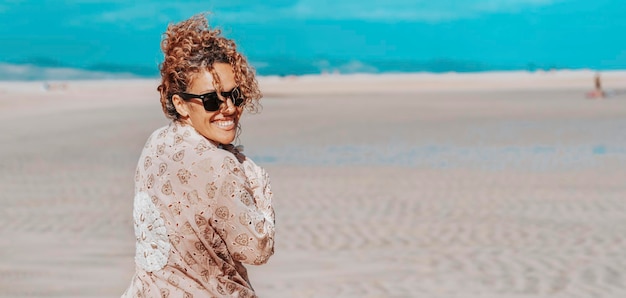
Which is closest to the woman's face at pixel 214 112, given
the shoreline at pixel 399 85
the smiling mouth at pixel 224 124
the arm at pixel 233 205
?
the smiling mouth at pixel 224 124

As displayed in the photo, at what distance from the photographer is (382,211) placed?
10.5 meters

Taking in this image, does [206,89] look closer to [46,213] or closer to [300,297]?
[300,297]

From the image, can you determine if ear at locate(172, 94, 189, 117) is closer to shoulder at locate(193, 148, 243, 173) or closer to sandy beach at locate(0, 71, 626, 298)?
shoulder at locate(193, 148, 243, 173)

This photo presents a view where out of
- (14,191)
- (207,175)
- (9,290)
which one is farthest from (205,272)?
(14,191)

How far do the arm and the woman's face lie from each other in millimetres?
100

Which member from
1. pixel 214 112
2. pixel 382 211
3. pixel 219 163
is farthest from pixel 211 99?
pixel 382 211

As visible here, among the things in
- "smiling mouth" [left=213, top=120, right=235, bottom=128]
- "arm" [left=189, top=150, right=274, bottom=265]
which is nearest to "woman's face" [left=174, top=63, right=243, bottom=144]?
"smiling mouth" [left=213, top=120, right=235, bottom=128]

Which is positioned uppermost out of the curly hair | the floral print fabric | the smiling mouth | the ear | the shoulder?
the curly hair

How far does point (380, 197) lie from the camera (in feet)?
37.8

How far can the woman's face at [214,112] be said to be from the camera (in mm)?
2615

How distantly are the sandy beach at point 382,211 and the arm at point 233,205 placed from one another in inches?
173

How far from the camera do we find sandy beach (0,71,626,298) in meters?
7.34

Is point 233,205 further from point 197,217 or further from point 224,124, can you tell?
point 224,124

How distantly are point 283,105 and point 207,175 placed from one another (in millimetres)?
31324
